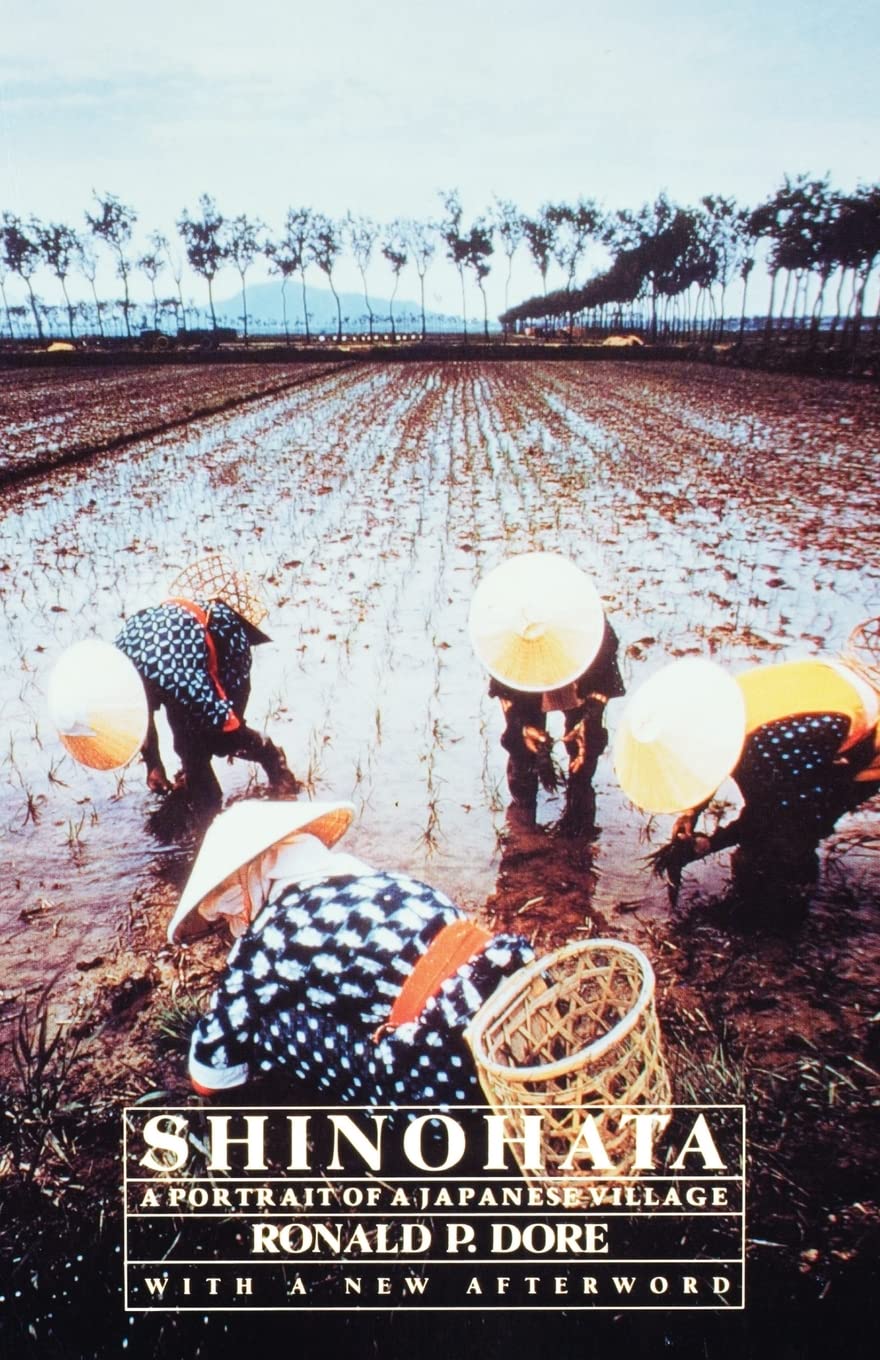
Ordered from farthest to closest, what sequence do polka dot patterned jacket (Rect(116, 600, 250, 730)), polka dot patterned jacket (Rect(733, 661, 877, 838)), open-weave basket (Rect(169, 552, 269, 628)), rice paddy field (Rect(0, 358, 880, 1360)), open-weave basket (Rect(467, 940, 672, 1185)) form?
open-weave basket (Rect(169, 552, 269, 628))
polka dot patterned jacket (Rect(116, 600, 250, 730))
polka dot patterned jacket (Rect(733, 661, 877, 838))
rice paddy field (Rect(0, 358, 880, 1360))
open-weave basket (Rect(467, 940, 672, 1185))

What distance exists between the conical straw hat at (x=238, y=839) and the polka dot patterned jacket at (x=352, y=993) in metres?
0.14

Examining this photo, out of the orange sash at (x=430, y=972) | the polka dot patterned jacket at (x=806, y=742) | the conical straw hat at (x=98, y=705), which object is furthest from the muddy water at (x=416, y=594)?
the orange sash at (x=430, y=972)

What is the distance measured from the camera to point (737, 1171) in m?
2.12

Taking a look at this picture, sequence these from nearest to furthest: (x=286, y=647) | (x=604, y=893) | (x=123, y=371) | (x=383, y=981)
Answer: (x=383, y=981) < (x=604, y=893) < (x=286, y=647) < (x=123, y=371)

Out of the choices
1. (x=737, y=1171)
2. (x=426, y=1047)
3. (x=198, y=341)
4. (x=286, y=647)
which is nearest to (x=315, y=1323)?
(x=426, y=1047)

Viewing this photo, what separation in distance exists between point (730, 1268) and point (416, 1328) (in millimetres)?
755

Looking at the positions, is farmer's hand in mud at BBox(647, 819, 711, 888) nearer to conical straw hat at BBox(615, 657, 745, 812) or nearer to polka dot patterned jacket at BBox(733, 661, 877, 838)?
polka dot patterned jacket at BBox(733, 661, 877, 838)

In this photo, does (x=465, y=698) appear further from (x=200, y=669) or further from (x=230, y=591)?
(x=200, y=669)

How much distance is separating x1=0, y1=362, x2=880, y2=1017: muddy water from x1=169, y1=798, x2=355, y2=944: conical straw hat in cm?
121

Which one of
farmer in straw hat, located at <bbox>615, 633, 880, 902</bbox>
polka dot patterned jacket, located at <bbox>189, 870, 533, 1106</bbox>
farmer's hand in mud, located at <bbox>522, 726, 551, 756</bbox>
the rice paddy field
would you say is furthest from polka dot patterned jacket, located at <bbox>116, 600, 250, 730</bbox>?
farmer in straw hat, located at <bbox>615, 633, 880, 902</bbox>

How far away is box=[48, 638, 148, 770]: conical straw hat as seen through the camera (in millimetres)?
2590

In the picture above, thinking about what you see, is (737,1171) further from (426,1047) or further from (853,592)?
(853,592)

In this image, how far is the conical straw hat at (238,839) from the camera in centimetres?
202

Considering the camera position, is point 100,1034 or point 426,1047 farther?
point 100,1034
